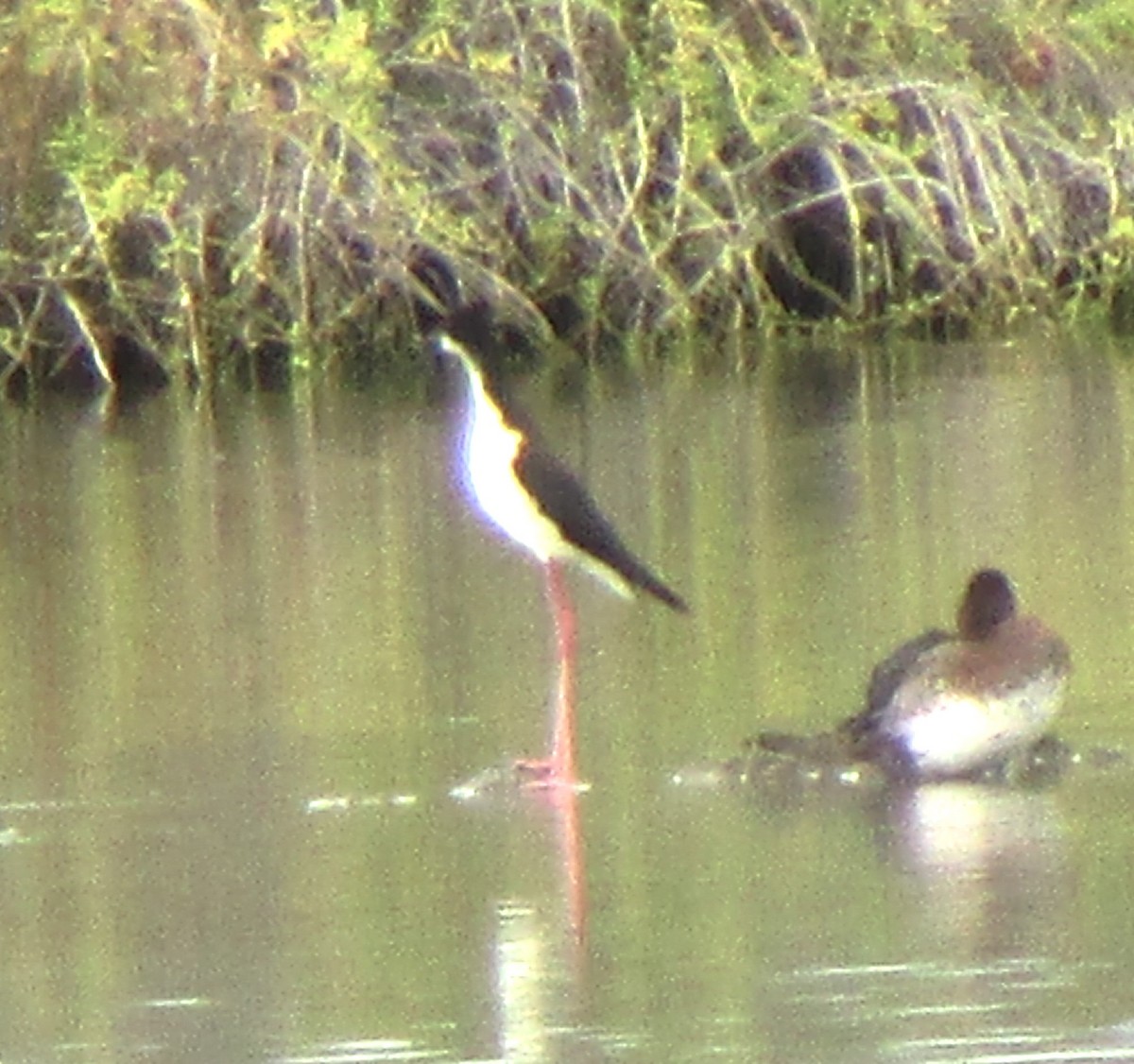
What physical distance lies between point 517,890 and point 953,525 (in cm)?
554

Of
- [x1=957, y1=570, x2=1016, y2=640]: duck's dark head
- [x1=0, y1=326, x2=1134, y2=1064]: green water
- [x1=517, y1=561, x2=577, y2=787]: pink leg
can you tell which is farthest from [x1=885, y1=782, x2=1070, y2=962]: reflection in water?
[x1=517, y1=561, x2=577, y2=787]: pink leg

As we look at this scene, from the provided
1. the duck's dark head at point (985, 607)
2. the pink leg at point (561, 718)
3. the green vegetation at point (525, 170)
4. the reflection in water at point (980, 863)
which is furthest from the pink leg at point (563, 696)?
the green vegetation at point (525, 170)

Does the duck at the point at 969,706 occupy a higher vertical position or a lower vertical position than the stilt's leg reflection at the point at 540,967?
higher

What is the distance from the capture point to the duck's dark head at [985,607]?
880 cm

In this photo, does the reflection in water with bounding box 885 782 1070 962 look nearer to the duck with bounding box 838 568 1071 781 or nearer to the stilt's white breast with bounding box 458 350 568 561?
the duck with bounding box 838 568 1071 781

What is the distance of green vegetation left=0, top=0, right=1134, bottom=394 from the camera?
66.4 feet

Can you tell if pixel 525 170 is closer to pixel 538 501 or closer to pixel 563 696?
pixel 538 501

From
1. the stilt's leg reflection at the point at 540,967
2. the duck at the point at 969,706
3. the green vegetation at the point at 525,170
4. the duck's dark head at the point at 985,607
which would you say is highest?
the green vegetation at the point at 525,170

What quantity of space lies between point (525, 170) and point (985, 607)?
12.7m

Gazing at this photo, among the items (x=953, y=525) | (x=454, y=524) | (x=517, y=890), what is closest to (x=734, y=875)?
(x=517, y=890)

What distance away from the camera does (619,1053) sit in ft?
20.6

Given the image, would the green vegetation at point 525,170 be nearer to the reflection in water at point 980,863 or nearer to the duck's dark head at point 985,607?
the duck's dark head at point 985,607

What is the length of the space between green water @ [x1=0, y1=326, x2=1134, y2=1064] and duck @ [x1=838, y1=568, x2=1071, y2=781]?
13 centimetres

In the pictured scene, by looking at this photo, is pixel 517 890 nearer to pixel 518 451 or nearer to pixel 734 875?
pixel 734 875
